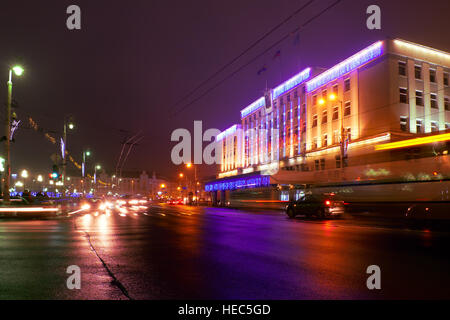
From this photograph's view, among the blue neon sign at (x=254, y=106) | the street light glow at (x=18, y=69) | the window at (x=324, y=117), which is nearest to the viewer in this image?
the street light glow at (x=18, y=69)

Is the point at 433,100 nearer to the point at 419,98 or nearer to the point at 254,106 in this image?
the point at 419,98

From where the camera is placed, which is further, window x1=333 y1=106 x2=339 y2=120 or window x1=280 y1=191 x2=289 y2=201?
window x1=333 y1=106 x2=339 y2=120

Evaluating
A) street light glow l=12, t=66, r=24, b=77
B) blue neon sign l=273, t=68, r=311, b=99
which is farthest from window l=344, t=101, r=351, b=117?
street light glow l=12, t=66, r=24, b=77

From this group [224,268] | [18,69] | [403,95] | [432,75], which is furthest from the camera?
[432,75]

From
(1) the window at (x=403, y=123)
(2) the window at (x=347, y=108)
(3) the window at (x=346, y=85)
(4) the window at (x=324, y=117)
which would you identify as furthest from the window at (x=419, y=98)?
(4) the window at (x=324, y=117)

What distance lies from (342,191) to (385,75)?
16.6 m

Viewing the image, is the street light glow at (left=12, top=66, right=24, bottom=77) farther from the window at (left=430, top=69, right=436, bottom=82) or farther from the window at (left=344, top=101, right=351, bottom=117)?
the window at (left=430, top=69, right=436, bottom=82)

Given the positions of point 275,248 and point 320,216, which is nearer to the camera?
point 275,248

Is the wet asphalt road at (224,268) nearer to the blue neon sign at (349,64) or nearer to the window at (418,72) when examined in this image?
the blue neon sign at (349,64)

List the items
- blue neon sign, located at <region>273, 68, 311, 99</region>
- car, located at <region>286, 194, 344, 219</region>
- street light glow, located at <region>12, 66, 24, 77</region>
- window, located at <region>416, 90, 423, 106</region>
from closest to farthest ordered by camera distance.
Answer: street light glow, located at <region>12, 66, 24, 77</region> < car, located at <region>286, 194, 344, 219</region> < window, located at <region>416, 90, 423, 106</region> < blue neon sign, located at <region>273, 68, 311, 99</region>

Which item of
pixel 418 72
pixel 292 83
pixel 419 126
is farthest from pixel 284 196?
pixel 292 83
